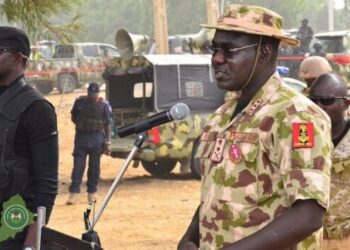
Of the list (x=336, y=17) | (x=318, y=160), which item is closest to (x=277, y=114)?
(x=318, y=160)

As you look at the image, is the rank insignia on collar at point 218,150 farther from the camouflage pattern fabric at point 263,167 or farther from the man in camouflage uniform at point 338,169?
the man in camouflage uniform at point 338,169

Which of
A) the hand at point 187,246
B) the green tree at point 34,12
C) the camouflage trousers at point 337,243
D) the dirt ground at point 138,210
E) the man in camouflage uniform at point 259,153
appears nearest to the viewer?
the man in camouflage uniform at point 259,153

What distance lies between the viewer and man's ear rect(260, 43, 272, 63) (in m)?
2.88

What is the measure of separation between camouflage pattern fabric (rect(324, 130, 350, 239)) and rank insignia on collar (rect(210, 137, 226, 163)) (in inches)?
63.2

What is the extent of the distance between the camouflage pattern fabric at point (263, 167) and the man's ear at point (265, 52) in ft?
0.22

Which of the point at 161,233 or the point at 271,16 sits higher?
the point at 271,16

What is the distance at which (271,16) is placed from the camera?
2.88 metres

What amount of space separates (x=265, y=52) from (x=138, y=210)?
9.03 meters

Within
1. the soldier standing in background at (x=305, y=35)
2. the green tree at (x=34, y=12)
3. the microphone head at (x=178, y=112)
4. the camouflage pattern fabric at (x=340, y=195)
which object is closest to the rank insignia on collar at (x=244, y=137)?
the microphone head at (x=178, y=112)

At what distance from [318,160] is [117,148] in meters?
11.2

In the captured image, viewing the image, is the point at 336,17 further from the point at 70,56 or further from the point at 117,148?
the point at 117,148

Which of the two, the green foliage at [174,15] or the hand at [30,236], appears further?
the green foliage at [174,15]

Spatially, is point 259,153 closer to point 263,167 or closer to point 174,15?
point 263,167

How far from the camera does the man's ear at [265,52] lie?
2.88 meters
